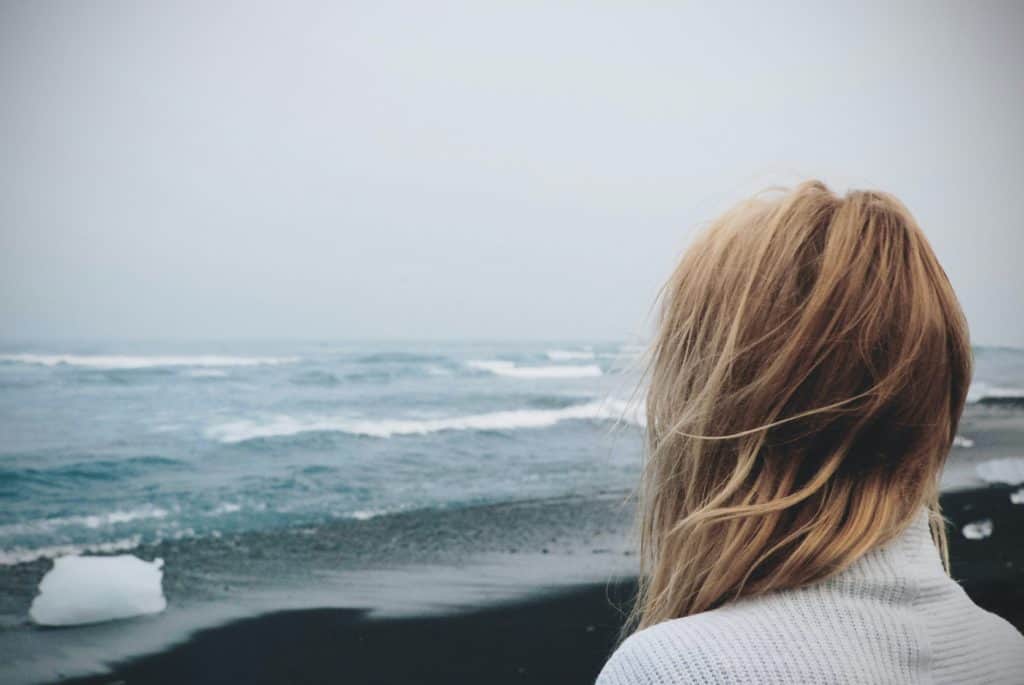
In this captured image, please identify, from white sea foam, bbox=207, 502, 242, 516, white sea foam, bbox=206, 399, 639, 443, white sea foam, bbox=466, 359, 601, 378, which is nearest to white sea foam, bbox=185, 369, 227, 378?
white sea foam, bbox=206, 399, 639, 443

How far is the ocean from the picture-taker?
645cm

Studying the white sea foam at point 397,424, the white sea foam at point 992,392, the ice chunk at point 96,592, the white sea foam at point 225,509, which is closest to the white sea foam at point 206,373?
the white sea foam at point 397,424

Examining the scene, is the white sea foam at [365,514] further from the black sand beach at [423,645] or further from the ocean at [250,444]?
the black sand beach at [423,645]

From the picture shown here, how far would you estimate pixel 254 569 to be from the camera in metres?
5.56

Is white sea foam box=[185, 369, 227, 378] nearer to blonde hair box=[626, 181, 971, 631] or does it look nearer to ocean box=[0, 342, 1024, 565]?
ocean box=[0, 342, 1024, 565]

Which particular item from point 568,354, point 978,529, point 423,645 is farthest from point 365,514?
point 568,354

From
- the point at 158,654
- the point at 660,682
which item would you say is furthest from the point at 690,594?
the point at 158,654

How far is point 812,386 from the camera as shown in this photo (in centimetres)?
96

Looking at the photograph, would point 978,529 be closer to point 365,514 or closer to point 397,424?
point 365,514

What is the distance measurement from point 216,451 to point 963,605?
318 inches

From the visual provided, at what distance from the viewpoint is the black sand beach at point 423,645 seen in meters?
4.08

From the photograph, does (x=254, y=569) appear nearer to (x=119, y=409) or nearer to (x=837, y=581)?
(x=119, y=409)

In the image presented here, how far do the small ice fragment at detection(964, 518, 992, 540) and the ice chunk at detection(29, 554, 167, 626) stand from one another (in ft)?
21.6

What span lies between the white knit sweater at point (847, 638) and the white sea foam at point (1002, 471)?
8765mm
